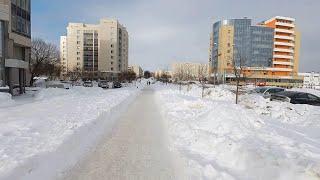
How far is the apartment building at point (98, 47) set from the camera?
403ft

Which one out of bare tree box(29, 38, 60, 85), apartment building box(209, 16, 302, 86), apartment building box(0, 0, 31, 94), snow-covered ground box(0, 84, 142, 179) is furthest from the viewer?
apartment building box(209, 16, 302, 86)

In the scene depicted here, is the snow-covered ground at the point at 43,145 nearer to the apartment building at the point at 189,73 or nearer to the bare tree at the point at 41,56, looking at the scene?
the apartment building at the point at 189,73

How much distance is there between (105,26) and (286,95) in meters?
110

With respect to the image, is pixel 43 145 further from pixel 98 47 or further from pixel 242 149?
pixel 98 47

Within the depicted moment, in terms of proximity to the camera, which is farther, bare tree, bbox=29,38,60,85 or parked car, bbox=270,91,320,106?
bare tree, bbox=29,38,60,85

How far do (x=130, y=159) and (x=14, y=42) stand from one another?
3693 centimetres

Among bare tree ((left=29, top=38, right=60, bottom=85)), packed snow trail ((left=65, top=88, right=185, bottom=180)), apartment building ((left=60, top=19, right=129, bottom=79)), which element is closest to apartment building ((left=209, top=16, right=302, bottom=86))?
apartment building ((left=60, top=19, right=129, bottom=79))

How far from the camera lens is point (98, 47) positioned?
125625 millimetres

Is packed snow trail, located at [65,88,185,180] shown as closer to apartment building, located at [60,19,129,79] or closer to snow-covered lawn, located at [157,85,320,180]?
snow-covered lawn, located at [157,85,320,180]

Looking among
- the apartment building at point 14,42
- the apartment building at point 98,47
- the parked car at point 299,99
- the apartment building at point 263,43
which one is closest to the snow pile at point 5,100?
the apartment building at point 14,42

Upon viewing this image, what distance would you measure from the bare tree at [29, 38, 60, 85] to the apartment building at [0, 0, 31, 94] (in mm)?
12505

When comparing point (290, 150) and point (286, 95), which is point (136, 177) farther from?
point (286, 95)

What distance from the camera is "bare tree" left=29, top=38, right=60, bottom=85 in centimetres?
5581

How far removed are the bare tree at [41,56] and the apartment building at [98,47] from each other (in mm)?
55281
